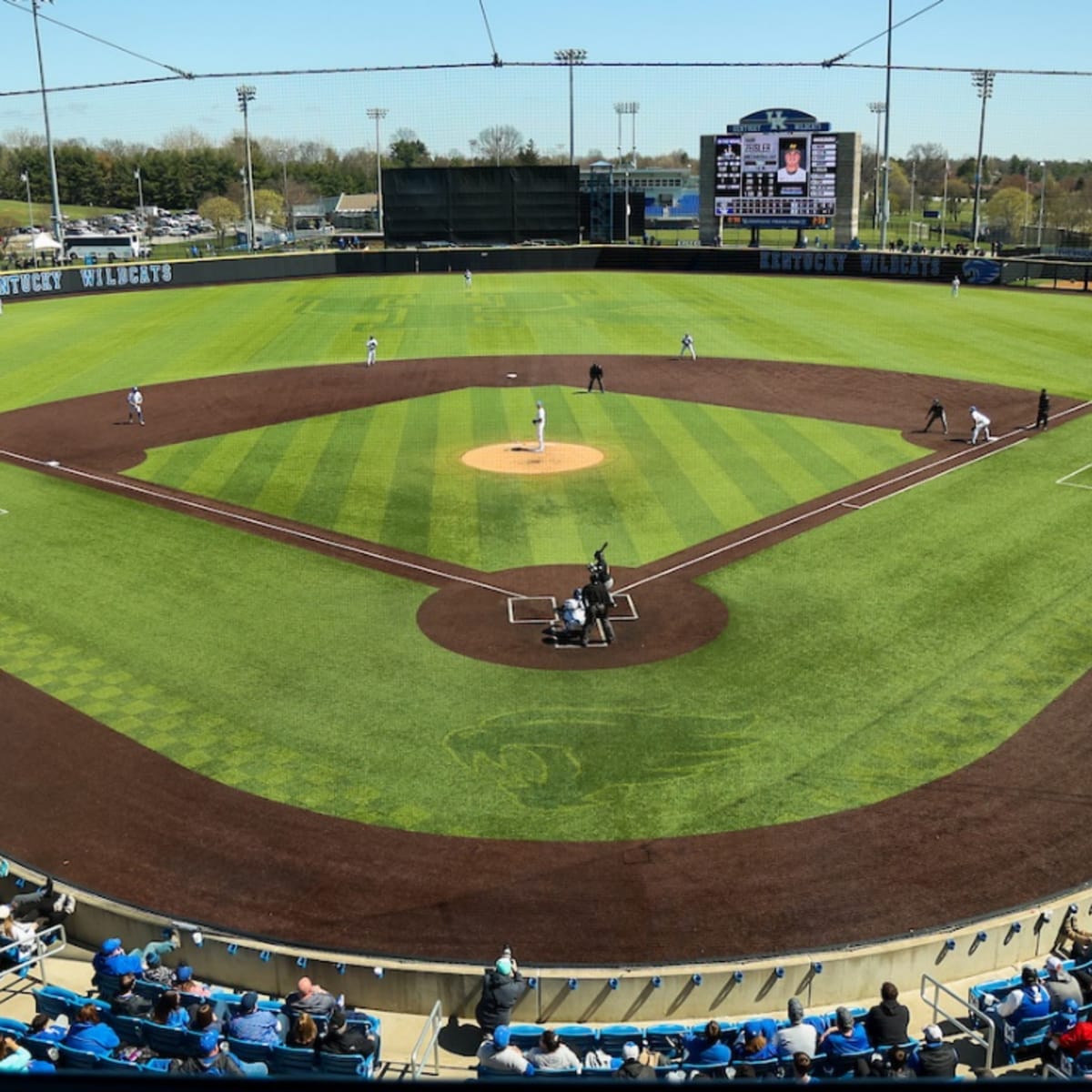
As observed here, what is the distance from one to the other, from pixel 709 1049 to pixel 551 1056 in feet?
5.29

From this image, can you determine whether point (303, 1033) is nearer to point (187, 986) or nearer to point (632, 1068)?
point (187, 986)

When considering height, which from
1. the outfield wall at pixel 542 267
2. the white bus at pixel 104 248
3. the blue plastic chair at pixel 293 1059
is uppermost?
the white bus at pixel 104 248

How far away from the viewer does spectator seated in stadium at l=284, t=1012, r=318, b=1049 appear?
11836mm

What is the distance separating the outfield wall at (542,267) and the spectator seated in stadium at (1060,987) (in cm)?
7649

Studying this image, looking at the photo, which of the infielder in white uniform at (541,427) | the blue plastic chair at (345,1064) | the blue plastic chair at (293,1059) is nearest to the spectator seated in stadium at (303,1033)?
the blue plastic chair at (293,1059)

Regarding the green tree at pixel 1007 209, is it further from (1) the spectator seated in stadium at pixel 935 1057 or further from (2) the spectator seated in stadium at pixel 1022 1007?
(1) the spectator seated in stadium at pixel 935 1057

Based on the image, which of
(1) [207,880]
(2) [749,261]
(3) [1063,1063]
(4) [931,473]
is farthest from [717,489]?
(2) [749,261]

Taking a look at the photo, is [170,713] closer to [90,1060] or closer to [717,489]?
[90,1060]

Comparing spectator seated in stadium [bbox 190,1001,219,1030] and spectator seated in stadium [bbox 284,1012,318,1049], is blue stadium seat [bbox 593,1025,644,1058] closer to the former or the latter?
spectator seated in stadium [bbox 284,1012,318,1049]

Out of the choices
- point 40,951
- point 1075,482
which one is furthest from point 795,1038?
point 1075,482

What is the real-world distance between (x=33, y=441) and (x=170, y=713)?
25.8 m

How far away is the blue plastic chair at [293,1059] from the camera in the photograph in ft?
39.1

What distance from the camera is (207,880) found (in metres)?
16.3

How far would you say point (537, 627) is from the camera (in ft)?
82.6
